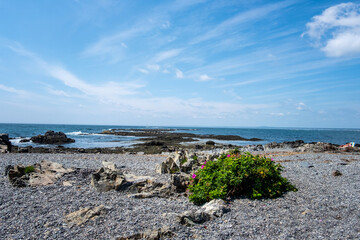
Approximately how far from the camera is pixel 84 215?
21.0 feet

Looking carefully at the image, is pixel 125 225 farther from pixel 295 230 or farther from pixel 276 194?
pixel 276 194

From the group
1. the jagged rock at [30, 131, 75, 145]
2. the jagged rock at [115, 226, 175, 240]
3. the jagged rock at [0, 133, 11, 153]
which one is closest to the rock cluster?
the jagged rock at [115, 226, 175, 240]

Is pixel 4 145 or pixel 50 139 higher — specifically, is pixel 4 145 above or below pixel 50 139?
above

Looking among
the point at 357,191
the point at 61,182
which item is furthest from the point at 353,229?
the point at 61,182

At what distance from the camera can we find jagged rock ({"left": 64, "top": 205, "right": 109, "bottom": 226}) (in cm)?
620

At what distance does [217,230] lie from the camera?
5.75 meters

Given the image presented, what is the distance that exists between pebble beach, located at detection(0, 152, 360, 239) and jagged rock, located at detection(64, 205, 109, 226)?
15 cm

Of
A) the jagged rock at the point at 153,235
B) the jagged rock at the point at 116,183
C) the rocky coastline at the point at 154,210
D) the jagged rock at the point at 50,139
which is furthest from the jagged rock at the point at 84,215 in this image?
the jagged rock at the point at 50,139

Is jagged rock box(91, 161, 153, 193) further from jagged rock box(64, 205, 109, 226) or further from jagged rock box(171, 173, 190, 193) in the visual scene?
jagged rock box(64, 205, 109, 226)

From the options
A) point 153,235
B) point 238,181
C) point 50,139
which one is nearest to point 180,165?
point 238,181

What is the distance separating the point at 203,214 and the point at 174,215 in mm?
823

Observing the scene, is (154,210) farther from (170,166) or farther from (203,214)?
(170,166)

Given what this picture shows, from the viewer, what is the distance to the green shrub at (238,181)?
25.7 ft

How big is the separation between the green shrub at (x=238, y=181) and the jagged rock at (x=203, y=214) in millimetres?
813
